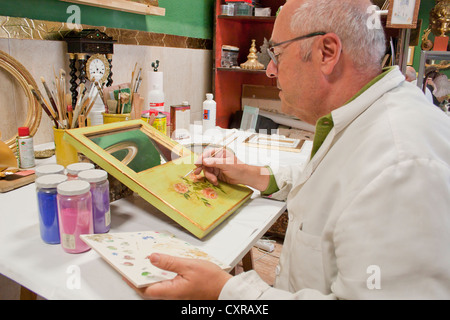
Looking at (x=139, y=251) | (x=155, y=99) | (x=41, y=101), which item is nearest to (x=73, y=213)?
(x=139, y=251)

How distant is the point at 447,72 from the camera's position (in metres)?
3.33

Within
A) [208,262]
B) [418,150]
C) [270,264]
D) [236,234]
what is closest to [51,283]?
[208,262]

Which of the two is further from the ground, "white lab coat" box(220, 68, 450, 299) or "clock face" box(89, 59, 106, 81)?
"clock face" box(89, 59, 106, 81)

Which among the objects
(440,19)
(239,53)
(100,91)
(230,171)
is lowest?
(230,171)

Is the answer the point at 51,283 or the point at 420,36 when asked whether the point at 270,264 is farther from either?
the point at 420,36

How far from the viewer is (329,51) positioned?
0.90 m

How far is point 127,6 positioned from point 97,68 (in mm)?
412

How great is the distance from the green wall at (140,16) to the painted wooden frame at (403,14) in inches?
52.5

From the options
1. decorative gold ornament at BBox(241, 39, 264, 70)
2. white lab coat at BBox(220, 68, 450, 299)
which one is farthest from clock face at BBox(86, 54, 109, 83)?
decorative gold ornament at BBox(241, 39, 264, 70)

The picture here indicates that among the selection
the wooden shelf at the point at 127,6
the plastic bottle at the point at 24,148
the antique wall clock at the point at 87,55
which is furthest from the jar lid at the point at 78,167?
the wooden shelf at the point at 127,6

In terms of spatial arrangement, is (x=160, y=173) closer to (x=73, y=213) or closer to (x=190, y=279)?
(x=73, y=213)

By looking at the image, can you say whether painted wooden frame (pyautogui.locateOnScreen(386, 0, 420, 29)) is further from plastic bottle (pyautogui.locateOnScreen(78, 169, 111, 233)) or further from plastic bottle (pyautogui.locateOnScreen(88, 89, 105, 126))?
plastic bottle (pyautogui.locateOnScreen(78, 169, 111, 233))

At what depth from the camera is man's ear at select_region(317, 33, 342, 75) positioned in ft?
2.90

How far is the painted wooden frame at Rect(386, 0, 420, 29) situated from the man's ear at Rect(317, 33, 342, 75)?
1.80m
